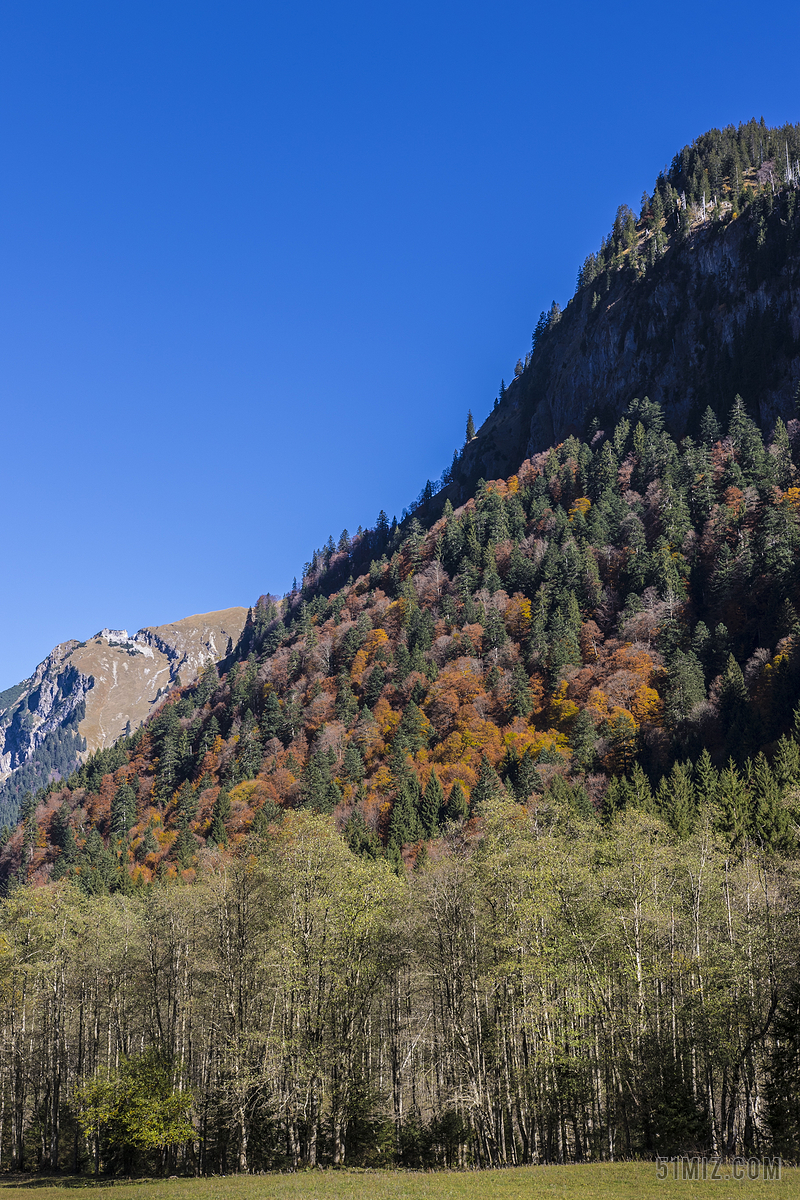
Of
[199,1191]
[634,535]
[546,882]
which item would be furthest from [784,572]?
[199,1191]

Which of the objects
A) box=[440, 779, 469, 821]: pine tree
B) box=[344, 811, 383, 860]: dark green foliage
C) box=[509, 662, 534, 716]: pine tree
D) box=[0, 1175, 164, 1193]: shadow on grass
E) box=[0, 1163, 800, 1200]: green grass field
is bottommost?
box=[0, 1175, 164, 1193]: shadow on grass

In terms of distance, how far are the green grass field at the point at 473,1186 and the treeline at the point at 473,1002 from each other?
3359 mm

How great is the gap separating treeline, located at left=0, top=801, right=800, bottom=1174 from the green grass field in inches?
132

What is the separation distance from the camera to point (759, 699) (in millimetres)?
101500

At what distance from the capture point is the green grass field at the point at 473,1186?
85.1ft

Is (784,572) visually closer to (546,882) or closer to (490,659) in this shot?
(490,659)

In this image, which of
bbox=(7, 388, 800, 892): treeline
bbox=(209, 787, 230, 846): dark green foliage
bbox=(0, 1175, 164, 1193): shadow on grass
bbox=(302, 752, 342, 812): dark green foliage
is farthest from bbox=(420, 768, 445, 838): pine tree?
bbox=(0, 1175, 164, 1193): shadow on grass

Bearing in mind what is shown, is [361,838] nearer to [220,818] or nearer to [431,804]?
[431,804]

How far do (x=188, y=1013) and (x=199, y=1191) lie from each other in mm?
15948

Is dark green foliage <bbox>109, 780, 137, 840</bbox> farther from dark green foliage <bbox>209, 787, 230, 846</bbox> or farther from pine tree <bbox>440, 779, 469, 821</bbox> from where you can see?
pine tree <bbox>440, 779, 469, 821</bbox>
